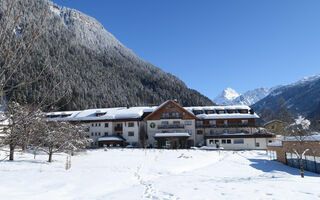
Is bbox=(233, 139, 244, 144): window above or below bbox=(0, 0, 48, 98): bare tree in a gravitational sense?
below

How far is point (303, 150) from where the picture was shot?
902 inches

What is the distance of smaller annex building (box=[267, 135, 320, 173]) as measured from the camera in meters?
21.0

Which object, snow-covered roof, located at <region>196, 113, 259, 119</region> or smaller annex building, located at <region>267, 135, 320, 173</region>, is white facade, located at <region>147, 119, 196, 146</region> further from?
smaller annex building, located at <region>267, 135, 320, 173</region>

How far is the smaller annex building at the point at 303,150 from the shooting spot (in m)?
21.0

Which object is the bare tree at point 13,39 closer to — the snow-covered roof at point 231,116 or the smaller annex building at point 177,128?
the smaller annex building at point 177,128

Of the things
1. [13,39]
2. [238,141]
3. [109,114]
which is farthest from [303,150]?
[109,114]

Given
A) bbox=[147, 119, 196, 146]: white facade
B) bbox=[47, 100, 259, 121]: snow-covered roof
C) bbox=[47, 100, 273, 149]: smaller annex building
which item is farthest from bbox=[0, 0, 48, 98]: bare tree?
bbox=[47, 100, 259, 121]: snow-covered roof

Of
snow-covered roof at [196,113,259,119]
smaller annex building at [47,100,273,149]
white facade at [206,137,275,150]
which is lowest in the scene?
white facade at [206,137,275,150]

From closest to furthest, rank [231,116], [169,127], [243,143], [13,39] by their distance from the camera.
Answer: [13,39] → [243,143] → [169,127] → [231,116]

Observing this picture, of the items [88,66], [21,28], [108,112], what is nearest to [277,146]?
[21,28]

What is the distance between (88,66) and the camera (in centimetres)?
13875

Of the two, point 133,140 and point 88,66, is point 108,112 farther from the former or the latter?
point 88,66

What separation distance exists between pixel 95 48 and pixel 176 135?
15398cm

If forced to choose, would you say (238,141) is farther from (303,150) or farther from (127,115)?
(127,115)
